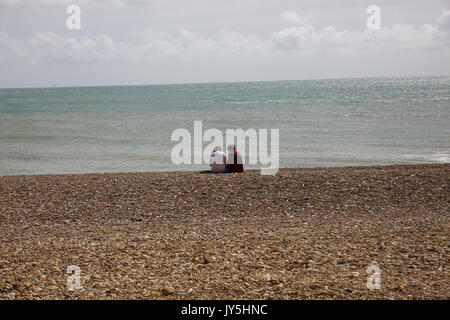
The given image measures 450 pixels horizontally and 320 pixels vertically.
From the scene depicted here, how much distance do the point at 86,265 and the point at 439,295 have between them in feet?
15.4

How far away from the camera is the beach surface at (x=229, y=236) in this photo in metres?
5.50

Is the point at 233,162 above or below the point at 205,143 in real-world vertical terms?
above

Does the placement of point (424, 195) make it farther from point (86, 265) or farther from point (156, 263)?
point (86, 265)

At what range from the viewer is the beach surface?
550 centimetres

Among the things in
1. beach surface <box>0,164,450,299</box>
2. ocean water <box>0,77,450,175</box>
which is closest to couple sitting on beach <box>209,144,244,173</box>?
beach surface <box>0,164,450,299</box>

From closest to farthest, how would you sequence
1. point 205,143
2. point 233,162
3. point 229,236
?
point 229,236 < point 233,162 < point 205,143

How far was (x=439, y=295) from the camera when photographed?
5.03 m

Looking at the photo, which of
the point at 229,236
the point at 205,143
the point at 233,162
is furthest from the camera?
the point at 205,143

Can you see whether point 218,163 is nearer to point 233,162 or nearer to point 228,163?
point 228,163

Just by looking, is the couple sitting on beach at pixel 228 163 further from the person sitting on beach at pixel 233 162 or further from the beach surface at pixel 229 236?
the beach surface at pixel 229 236

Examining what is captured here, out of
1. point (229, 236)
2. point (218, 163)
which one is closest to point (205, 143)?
point (218, 163)

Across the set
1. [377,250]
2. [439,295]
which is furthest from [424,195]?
[439,295]

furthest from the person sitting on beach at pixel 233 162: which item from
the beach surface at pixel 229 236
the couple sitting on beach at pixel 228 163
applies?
the beach surface at pixel 229 236

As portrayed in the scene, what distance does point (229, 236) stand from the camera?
776 centimetres
